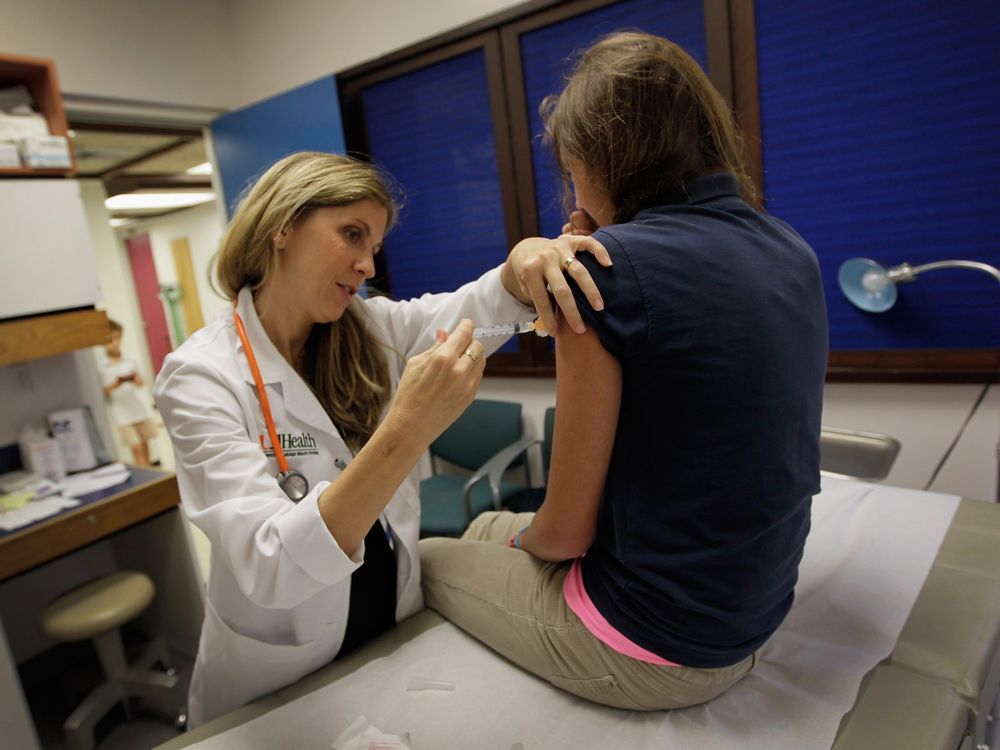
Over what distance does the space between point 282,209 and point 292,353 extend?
0.30m

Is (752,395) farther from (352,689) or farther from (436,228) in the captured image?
(436,228)

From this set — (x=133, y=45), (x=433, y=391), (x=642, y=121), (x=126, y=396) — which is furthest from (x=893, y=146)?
(x=126, y=396)

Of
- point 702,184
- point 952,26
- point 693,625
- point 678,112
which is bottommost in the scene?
point 693,625

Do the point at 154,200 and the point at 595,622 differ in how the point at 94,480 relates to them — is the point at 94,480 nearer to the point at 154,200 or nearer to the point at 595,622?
the point at 595,622

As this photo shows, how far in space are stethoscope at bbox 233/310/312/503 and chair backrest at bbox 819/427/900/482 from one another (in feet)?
4.86

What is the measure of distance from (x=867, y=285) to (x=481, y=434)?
1.66 m

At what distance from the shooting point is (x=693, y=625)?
92 cm

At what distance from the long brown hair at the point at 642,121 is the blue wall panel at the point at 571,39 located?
126 centimetres

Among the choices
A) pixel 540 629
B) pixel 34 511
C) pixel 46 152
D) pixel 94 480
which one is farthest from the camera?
pixel 94 480

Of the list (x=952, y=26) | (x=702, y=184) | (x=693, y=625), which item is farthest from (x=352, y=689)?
(x=952, y=26)

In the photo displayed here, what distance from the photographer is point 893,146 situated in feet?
6.70

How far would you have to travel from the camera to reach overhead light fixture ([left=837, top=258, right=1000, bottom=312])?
1.91 meters

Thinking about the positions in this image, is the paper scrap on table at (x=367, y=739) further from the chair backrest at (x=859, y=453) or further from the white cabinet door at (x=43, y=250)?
the white cabinet door at (x=43, y=250)

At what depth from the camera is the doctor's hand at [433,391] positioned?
2.83ft
